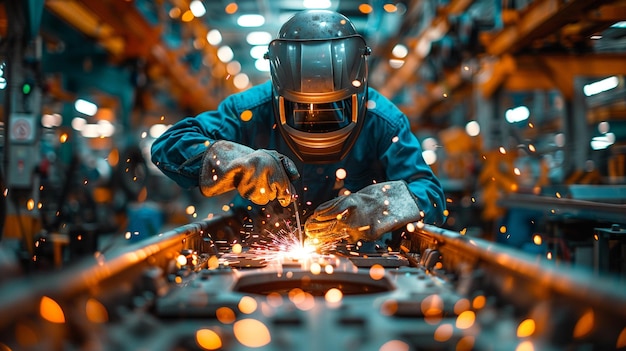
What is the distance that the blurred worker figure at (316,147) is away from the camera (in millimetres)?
2506

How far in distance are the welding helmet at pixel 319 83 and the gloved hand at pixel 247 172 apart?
275mm

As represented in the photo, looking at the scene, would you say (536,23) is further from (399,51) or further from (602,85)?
(399,51)

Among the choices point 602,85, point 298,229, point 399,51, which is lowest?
point 298,229

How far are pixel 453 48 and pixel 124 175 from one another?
18.0 ft

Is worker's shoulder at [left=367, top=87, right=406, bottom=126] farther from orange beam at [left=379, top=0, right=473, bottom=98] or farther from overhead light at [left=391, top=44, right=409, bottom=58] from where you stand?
overhead light at [left=391, top=44, right=409, bottom=58]

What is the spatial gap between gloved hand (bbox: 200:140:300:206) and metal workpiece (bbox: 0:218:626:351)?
1.92 ft

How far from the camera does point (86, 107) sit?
11516 mm

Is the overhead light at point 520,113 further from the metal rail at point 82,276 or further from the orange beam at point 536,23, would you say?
the metal rail at point 82,276

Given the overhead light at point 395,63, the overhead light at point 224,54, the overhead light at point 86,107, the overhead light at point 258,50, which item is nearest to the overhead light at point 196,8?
the overhead light at point 86,107

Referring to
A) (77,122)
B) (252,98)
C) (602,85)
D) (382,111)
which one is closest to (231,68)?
(77,122)

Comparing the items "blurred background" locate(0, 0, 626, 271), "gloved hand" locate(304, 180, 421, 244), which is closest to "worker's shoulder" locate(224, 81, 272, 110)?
"gloved hand" locate(304, 180, 421, 244)

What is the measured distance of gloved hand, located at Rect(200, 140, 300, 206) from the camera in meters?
2.43

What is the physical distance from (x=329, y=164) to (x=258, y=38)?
11593 mm

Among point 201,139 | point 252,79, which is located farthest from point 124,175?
point 252,79
